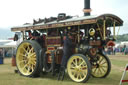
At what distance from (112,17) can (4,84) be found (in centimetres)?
461

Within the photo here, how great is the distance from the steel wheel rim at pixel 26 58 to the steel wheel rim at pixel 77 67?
198 centimetres

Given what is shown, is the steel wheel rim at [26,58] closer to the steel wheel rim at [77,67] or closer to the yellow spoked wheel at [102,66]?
the steel wheel rim at [77,67]

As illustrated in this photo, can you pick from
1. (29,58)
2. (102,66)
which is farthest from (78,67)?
(29,58)

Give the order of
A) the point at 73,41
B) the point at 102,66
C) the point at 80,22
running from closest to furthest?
the point at 80,22 < the point at 73,41 < the point at 102,66

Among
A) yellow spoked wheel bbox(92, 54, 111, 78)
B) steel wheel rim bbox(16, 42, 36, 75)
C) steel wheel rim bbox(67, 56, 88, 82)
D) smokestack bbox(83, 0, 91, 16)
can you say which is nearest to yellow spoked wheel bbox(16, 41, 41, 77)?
steel wheel rim bbox(16, 42, 36, 75)

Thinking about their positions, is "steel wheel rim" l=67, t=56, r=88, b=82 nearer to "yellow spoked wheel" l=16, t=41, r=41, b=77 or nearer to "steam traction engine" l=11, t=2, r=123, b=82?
"steam traction engine" l=11, t=2, r=123, b=82

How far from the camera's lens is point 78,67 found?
800 centimetres

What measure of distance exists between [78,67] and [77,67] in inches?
1.8

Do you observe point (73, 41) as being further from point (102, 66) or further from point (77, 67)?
point (102, 66)

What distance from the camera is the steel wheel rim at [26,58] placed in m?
9.59

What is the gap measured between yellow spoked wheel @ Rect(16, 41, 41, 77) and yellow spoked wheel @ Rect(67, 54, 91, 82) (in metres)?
1.63

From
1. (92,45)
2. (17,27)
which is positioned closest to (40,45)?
(17,27)

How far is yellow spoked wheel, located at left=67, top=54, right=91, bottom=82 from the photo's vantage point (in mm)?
7646

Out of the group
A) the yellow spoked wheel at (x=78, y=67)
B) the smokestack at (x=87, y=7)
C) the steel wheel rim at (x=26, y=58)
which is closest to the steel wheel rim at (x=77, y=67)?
the yellow spoked wheel at (x=78, y=67)
